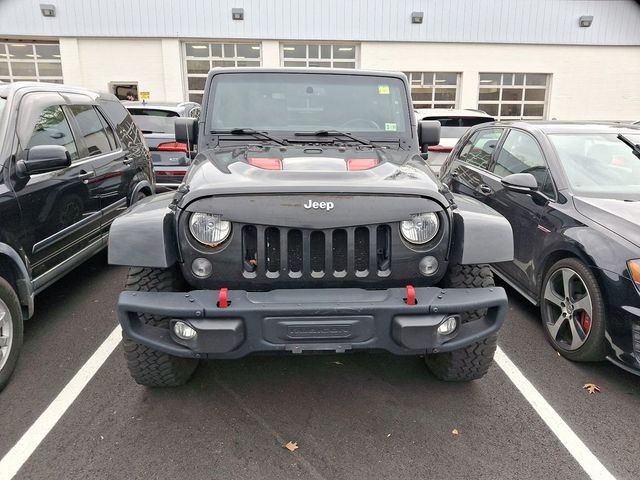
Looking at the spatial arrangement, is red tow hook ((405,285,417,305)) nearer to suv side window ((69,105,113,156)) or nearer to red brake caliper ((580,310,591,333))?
red brake caliper ((580,310,591,333))

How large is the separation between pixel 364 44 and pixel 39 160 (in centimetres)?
1684

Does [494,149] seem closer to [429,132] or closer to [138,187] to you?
[429,132]

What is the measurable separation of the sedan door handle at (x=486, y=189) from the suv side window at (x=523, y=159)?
0.16m

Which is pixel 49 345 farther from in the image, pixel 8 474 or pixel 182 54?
pixel 182 54

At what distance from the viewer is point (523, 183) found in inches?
156

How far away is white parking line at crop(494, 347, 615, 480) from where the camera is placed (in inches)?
96.8

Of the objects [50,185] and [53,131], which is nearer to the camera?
[50,185]

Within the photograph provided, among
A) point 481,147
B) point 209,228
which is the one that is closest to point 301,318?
point 209,228

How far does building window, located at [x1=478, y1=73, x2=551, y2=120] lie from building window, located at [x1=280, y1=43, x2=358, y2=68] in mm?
5429

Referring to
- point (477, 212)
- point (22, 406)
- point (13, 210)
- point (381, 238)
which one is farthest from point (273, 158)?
point (22, 406)

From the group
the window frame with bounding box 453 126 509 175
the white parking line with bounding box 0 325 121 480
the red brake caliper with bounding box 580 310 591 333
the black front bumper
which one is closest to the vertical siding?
the window frame with bounding box 453 126 509 175

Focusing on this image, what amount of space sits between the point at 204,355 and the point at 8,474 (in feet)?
3.77

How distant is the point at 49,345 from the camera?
368 cm

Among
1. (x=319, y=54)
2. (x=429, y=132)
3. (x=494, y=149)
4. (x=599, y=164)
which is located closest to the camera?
(x=429, y=132)
